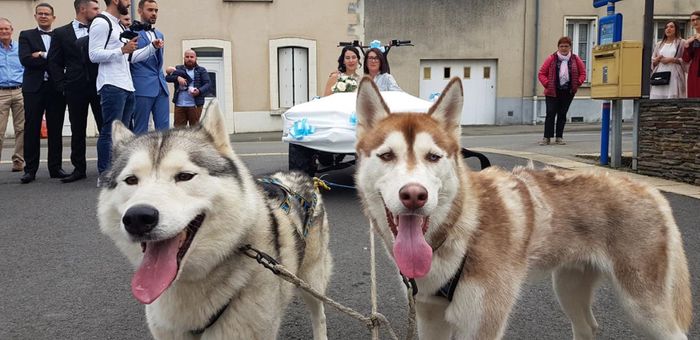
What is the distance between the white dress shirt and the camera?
6941mm

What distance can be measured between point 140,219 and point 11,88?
27.7 feet

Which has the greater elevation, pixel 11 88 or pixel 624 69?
pixel 624 69

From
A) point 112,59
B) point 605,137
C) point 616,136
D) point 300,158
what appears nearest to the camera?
point 300,158

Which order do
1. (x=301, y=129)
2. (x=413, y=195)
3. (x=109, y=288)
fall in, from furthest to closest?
(x=301, y=129) → (x=109, y=288) → (x=413, y=195)

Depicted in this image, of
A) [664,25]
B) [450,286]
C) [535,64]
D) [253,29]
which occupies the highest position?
[664,25]

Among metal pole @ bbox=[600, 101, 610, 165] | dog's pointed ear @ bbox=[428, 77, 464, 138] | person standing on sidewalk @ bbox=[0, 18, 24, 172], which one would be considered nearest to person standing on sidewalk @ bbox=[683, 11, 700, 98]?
metal pole @ bbox=[600, 101, 610, 165]

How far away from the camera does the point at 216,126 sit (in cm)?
277

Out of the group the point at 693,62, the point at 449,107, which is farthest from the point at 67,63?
the point at 693,62

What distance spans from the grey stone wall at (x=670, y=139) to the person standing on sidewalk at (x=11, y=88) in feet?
31.9

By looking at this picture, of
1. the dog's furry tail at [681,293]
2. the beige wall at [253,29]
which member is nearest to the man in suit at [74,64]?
the dog's furry tail at [681,293]

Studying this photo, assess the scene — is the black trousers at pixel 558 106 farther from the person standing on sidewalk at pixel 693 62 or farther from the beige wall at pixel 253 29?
the beige wall at pixel 253 29

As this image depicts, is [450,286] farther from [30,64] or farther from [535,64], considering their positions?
[535,64]

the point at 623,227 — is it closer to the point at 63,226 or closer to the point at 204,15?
the point at 63,226

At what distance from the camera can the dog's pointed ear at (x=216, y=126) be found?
108 inches
